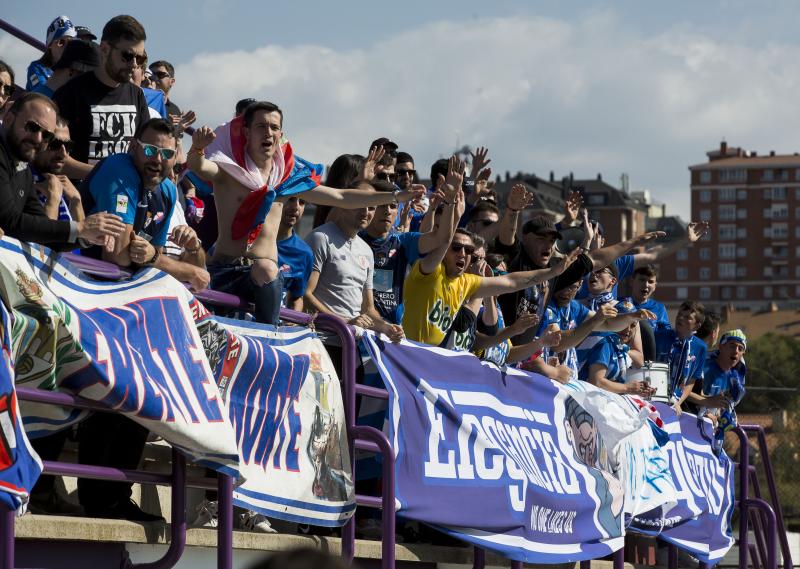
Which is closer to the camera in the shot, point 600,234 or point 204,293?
point 204,293

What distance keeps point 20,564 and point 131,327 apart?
3.20 ft

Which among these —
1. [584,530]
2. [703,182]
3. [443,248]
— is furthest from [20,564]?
[703,182]

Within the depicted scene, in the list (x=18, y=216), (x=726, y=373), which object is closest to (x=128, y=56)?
(x=18, y=216)

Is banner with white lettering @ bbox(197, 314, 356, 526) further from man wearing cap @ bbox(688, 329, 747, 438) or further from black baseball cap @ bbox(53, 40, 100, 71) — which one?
man wearing cap @ bbox(688, 329, 747, 438)

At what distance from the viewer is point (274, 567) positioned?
205 centimetres

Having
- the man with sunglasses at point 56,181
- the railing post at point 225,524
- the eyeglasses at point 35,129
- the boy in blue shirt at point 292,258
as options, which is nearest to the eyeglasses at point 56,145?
the man with sunglasses at point 56,181

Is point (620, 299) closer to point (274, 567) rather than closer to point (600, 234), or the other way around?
point (600, 234)

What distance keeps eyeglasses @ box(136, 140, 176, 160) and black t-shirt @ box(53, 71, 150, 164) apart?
5.11 feet

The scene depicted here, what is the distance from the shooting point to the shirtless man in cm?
636

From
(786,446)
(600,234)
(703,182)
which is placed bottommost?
(786,446)

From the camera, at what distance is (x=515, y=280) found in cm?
898

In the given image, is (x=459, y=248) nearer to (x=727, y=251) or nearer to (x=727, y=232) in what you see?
(x=727, y=251)

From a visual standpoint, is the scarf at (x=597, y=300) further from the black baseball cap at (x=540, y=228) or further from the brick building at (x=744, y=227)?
the brick building at (x=744, y=227)

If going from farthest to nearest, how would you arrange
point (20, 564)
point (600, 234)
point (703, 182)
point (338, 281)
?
point (703, 182), point (600, 234), point (338, 281), point (20, 564)
